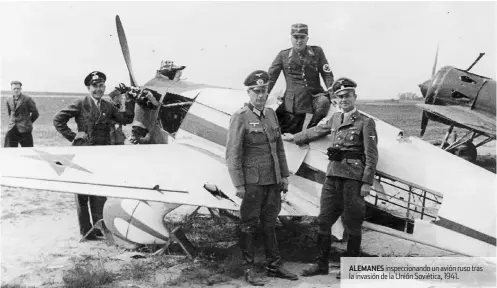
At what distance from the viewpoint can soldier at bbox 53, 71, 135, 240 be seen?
6.77 m

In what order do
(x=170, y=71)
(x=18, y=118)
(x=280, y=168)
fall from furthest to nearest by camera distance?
(x=18, y=118)
(x=170, y=71)
(x=280, y=168)

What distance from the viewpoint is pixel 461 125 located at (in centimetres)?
1190

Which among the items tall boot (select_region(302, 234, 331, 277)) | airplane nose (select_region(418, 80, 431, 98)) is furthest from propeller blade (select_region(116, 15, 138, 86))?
airplane nose (select_region(418, 80, 431, 98))

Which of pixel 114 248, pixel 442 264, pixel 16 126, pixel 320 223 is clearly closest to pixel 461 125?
pixel 442 264

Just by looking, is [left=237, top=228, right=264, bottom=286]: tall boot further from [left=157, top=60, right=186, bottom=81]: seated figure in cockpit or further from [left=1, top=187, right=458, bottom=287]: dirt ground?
[left=157, top=60, right=186, bottom=81]: seated figure in cockpit

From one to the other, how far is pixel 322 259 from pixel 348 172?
1.00 metres

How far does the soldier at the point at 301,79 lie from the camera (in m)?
6.12

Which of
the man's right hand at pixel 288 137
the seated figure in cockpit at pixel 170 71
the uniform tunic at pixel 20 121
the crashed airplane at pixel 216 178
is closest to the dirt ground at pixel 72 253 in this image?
the crashed airplane at pixel 216 178

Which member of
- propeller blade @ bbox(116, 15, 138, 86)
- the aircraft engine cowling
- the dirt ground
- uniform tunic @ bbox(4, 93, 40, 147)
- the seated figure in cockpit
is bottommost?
the dirt ground

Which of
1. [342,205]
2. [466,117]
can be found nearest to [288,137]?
[342,205]

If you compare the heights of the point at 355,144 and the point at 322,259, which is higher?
the point at 355,144

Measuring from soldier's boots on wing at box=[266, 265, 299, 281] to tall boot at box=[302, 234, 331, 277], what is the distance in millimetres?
169

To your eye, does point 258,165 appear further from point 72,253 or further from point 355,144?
point 72,253

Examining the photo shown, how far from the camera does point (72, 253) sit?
6285mm
